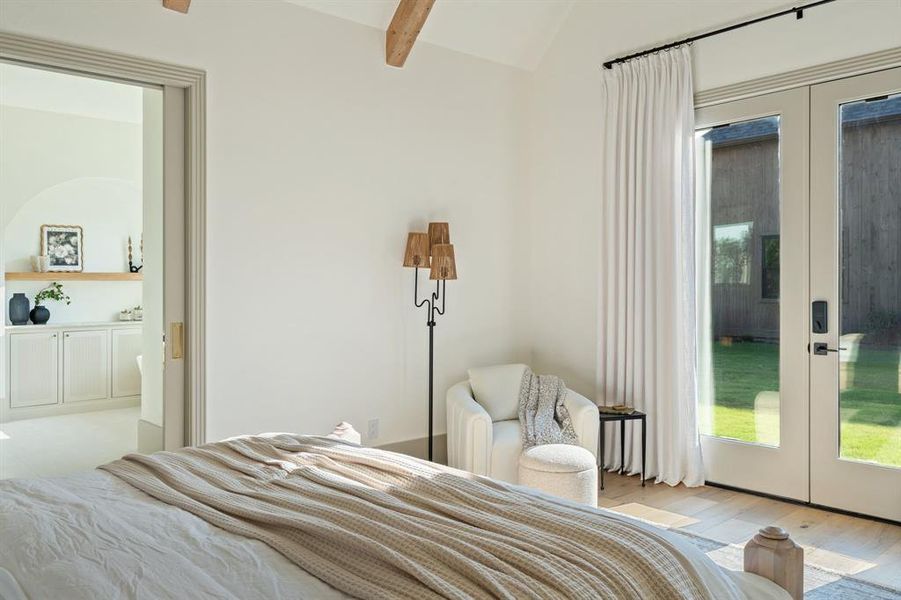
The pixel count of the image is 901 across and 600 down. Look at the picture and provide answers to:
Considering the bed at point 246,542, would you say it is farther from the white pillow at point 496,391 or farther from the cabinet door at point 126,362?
the cabinet door at point 126,362

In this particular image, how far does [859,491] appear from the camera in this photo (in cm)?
370

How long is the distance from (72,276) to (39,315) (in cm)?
48

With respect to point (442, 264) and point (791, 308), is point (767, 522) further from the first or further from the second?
point (442, 264)

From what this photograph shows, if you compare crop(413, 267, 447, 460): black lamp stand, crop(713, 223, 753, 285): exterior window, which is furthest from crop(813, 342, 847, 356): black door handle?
crop(413, 267, 447, 460): black lamp stand

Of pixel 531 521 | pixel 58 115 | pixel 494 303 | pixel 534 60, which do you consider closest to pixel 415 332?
pixel 494 303

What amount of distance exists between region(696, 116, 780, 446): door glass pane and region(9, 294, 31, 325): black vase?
612 cm

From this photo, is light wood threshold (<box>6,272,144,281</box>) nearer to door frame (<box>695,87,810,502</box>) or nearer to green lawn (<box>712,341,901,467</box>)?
green lawn (<box>712,341,901,467</box>)

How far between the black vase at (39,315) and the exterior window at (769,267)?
6.38m

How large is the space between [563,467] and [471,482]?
5.37ft

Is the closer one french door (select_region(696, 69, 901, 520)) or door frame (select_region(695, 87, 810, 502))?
french door (select_region(696, 69, 901, 520))

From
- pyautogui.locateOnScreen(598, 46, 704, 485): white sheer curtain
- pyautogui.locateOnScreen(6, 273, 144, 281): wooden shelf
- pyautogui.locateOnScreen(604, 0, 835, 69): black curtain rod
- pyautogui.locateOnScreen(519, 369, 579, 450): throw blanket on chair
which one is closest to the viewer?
pyautogui.locateOnScreen(604, 0, 835, 69): black curtain rod

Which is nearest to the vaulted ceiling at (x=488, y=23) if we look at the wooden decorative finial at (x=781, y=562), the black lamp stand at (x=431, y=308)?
the black lamp stand at (x=431, y=308)

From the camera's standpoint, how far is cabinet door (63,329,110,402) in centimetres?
675

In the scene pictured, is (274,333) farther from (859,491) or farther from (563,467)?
(859,491)
